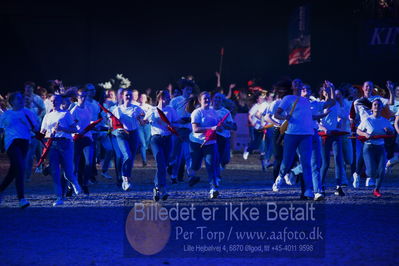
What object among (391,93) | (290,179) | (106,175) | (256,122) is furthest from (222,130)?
(256,122)

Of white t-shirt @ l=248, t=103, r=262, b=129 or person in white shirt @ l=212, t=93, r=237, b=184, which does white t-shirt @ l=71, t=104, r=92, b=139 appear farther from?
white t-shirt @ l=248, t=103, r=262, b=129

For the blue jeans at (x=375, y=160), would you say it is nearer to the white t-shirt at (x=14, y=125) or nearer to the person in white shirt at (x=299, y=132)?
the person in white shirt at (x=299, y=132)

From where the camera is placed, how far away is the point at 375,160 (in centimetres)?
1309

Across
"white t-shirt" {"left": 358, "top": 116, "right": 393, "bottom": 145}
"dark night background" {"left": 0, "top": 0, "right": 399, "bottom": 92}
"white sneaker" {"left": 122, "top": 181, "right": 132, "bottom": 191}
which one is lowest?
"white sneaker" {"left": 122, "top": 181, "right": 132, "bottom": 191}

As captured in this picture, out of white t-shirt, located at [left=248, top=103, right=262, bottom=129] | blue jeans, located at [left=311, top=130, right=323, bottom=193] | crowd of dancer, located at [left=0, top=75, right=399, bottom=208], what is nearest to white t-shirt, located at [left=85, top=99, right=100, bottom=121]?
crowd of dancer, located at [left=0, top=75, right=399, bottom=208]

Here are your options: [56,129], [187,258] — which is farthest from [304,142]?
[187,258]

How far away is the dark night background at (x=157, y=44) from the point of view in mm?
33969

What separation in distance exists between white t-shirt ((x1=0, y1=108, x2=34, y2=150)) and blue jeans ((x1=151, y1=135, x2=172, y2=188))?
89.0 inches

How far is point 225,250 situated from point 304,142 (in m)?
4.28

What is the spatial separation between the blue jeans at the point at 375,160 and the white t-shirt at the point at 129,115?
4.32 m

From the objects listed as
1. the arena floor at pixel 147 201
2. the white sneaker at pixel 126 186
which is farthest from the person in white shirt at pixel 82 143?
the white sneaker at pixel 126 186

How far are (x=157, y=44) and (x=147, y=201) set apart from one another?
25.8m

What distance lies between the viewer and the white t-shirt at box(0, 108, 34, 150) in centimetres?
1138

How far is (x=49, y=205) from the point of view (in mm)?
11883
